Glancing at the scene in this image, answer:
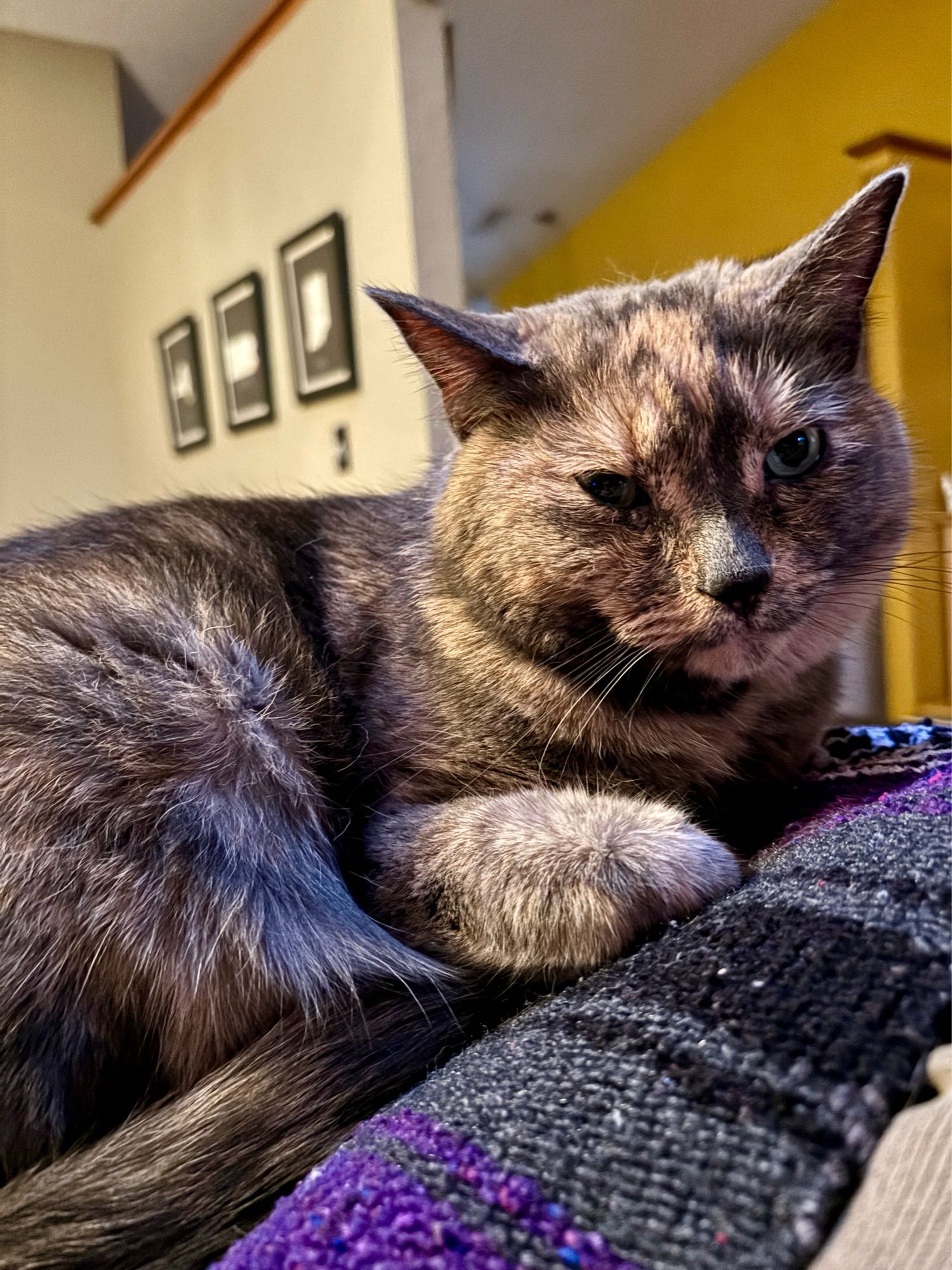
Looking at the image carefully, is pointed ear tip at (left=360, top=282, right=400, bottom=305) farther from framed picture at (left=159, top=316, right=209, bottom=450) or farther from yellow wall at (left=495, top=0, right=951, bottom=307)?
framed picture at (left=159, top=316, right=209, bottom=450)

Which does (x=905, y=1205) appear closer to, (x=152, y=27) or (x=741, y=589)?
(x=741, y=589)

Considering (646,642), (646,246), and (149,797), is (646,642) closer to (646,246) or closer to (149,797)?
(149,797)

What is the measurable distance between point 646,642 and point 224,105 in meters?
2.93

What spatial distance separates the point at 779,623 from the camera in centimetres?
80

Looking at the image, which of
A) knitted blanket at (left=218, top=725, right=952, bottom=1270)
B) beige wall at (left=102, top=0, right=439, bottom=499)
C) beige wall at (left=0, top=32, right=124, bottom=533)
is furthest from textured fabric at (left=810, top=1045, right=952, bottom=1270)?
beige wall at (left=0, top=32, right=124, bottom=533)

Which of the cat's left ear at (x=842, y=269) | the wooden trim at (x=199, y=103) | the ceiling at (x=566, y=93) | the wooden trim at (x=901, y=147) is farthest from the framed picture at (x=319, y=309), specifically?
the cat's left ear at (x=842, y=269)

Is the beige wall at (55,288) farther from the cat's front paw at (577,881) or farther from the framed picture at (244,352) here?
the cat's front paw at (577,881)

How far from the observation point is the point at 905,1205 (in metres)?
0.45

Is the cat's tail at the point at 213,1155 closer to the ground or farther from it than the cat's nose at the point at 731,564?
closer to the ground

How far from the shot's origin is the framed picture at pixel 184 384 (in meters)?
3.50

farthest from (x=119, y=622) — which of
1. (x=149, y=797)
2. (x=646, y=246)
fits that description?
(x=646, y=246)

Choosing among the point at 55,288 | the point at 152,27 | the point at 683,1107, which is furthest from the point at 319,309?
the point at 683,1107

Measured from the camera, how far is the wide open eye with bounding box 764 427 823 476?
82 cm

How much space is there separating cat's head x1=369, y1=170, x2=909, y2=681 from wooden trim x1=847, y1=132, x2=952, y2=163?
26 centimetres
